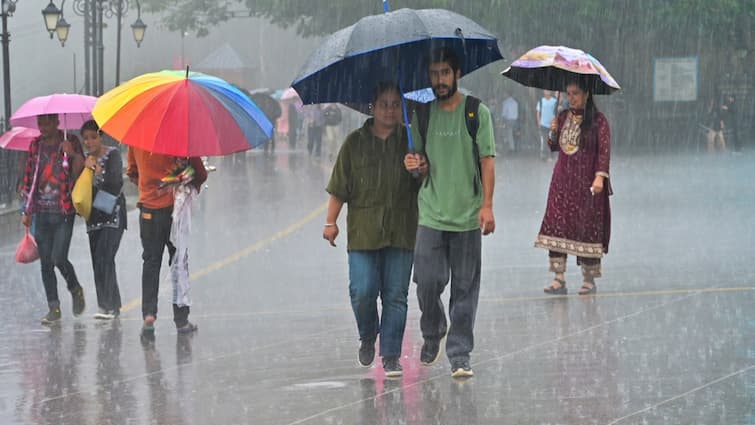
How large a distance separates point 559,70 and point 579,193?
946 millimetres

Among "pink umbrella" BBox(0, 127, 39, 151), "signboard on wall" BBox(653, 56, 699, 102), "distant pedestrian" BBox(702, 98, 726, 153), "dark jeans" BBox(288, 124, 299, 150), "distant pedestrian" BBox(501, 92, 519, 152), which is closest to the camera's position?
"pink umbrella" BBox(0, 127, 39, 151)

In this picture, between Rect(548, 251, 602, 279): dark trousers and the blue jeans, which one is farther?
Rect(548, 251, 602, 279): dark trousers

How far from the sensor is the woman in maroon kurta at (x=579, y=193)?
1110 cm

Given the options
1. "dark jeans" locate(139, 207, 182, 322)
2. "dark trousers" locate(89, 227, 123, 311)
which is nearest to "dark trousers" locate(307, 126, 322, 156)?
"dark trousers" locate(89, 227, 123, 311)

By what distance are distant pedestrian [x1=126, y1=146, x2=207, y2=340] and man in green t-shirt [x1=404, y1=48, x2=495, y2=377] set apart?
2.49 metres

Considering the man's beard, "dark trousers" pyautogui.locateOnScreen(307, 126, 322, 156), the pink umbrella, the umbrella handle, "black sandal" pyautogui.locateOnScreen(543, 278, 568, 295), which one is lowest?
"dark trousers" pyautogui.locateOnScreen(307, 126, 322, 156)

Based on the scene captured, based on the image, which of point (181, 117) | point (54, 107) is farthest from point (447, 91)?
point (54, 107)

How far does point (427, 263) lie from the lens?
312 inches

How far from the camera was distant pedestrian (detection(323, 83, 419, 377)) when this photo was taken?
309 inches

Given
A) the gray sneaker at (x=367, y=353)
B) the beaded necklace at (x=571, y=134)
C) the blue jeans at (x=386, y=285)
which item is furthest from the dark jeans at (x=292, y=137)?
the blue jeans at (x=386, y=285)

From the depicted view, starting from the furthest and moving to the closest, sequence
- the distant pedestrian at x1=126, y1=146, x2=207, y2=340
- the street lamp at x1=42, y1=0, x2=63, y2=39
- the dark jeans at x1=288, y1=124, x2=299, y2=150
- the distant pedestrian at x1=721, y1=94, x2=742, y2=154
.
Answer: the dark jeans at x1=288, y1=124, x2=299, y2=150 → the distant pedestrian at x1=721, y1=94, x2=742, y2=154 → the street lamp at x1=42, y1=0, x2=63, y2=39 → the distant pedestrian at x1=126, y1=146, x2=207, y2=340

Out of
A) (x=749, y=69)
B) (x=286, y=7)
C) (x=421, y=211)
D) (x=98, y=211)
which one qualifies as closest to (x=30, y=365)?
(x=98, y=211)

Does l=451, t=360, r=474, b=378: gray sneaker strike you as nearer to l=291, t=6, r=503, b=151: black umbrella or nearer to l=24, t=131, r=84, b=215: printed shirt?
l=291, t=6, r=503, b=151: black umbrella

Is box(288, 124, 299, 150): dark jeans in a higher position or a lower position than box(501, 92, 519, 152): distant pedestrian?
lower
